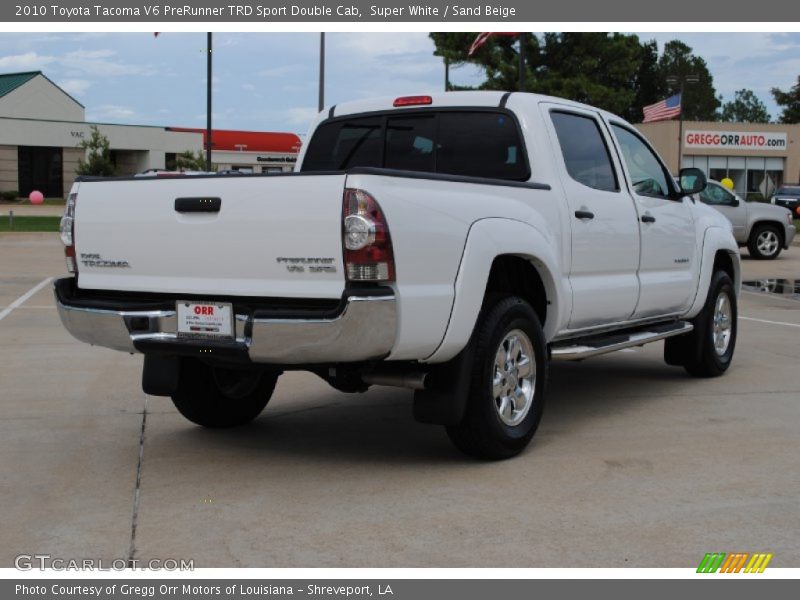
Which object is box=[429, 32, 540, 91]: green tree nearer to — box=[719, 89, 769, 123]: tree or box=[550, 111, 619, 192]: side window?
box=[550, 111, 619, 192]: side window

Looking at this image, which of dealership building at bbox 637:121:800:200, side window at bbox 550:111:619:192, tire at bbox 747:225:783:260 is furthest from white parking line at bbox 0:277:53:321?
dealership building at bbox 637:121:800:200

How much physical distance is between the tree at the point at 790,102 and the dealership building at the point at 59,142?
170ft

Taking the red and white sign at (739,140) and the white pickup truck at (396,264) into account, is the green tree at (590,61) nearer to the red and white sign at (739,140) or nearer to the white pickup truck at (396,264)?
the red and white sign at (739,140)

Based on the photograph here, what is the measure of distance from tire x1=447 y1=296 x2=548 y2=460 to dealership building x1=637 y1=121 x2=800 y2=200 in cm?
6254

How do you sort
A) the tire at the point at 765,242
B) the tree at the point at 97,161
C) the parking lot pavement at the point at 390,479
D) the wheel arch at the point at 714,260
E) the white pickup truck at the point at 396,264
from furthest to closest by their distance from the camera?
the tree at the point at 97,161
the tire at the point at 765,242
the wheel arch at the point at 714,260
the white pickup truck at the point at 396,264
the parking lot pavement at the point at 390,479

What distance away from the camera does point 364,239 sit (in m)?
4.98

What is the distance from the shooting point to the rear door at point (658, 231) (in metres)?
7.55

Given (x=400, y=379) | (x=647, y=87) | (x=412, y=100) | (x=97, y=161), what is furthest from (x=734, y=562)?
(x=647, y=87)

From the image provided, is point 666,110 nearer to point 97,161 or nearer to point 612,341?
point 97,161

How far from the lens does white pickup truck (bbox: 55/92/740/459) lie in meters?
5.08

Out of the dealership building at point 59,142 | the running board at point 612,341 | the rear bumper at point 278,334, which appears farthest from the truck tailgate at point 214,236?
the dealership building at point 59,142

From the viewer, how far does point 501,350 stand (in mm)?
5938
